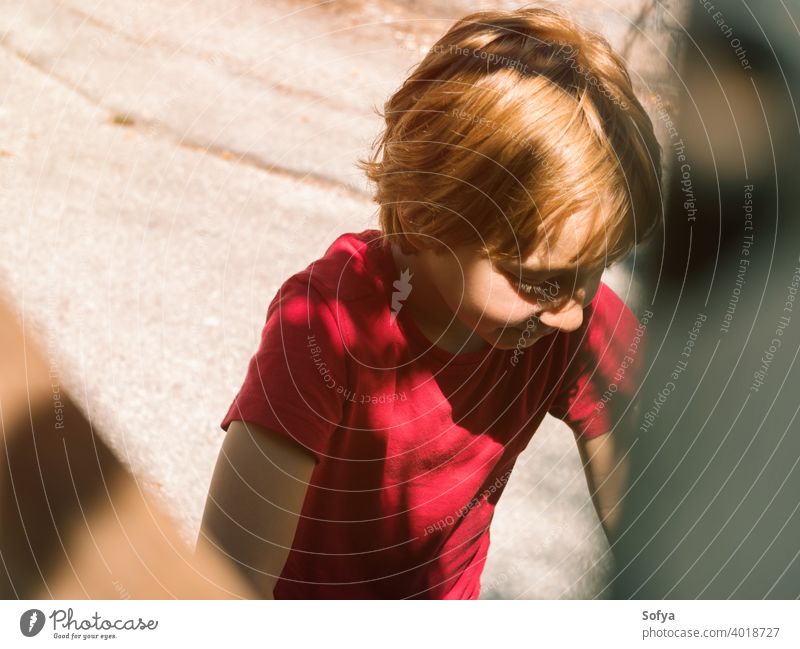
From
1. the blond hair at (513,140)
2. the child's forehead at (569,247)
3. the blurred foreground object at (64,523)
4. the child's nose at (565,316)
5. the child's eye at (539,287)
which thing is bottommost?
the blurred foreground object at (64,523)

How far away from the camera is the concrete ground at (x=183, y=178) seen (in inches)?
25.2

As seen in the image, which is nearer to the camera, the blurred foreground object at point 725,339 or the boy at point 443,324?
the boy at point 443,324

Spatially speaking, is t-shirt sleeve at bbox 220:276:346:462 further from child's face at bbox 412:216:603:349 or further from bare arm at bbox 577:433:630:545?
bare arm at bbox 577:433:630:545

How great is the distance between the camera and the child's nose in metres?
0.62

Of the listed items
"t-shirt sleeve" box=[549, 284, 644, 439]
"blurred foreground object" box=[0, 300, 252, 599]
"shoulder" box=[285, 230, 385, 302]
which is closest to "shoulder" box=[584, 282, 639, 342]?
"t-shirt sleeve" box=[549, 284, 644, 439]

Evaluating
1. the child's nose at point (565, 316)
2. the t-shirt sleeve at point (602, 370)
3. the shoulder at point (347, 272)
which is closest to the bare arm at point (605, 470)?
the t-shirt sleeve at point (602, 370)

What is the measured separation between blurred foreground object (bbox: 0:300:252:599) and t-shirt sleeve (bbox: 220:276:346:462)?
0.14 metres

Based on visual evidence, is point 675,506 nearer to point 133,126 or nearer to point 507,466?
point 507,466

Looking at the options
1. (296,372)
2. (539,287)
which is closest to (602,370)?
(539,287)

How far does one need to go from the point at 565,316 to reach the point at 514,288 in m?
0.05

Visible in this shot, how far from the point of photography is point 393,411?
2.08 feet

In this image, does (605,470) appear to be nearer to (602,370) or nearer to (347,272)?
(602,370)

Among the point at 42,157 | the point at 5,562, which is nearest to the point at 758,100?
the point at 42,157

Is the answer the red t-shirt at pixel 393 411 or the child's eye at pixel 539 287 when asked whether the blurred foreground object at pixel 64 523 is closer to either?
the red t-shirt at pixel 393 411
